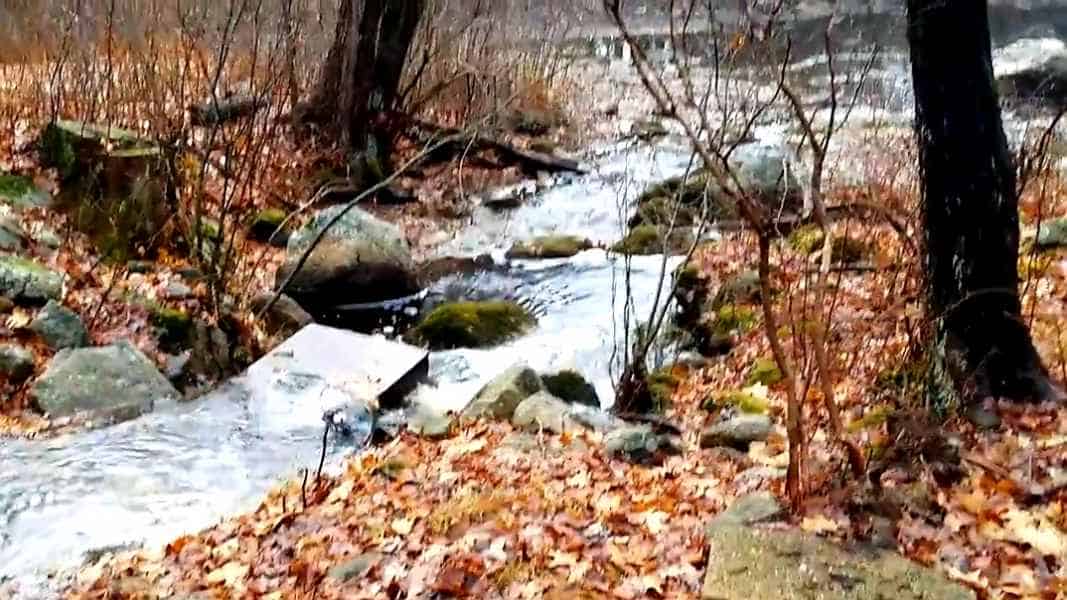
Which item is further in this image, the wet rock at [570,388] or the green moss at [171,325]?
the green moss at [171,325]

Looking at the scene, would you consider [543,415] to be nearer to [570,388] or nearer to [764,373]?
[570,388]

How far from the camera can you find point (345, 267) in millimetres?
11188

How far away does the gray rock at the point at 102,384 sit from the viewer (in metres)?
7.64

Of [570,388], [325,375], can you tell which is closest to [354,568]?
[570,388]

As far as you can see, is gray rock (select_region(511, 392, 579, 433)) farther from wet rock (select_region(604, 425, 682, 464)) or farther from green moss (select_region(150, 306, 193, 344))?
green moss (select_region(150, 306, 193, 344))

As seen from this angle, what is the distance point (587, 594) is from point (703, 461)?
7.44ft

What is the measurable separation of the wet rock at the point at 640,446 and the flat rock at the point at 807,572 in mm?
1953

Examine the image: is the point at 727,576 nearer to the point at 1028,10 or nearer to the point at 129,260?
the point at 129,260

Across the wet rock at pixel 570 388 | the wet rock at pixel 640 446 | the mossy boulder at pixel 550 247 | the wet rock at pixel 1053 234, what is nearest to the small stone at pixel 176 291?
the wet rock at pixel 570 388

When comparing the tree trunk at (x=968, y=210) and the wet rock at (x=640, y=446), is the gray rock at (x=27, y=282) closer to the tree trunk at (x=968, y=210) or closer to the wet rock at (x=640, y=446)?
the wet rock at (x=640, y=446)

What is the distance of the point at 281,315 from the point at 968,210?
253 inches

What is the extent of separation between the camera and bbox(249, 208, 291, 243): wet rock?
12102mm

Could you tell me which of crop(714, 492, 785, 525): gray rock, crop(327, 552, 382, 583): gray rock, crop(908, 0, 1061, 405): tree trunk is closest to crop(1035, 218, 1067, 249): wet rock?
crop(908, 0, 1061, 405): tree trunk

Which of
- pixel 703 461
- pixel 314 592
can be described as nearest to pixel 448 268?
pixel 703 461
